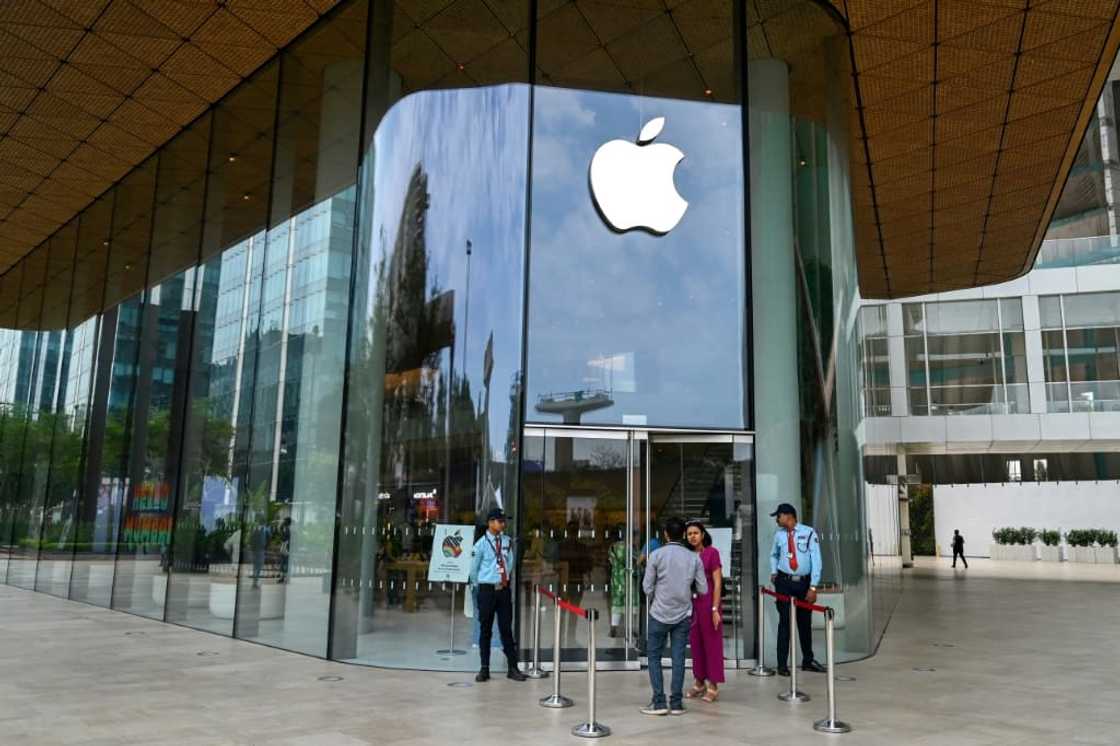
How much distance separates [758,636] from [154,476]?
950 cm

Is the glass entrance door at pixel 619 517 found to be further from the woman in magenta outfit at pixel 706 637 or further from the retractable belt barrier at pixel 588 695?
the woman in magenta outfit at pixel 706 637

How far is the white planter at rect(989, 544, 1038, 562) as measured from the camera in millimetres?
39562

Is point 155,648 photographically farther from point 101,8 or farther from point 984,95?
point 984,95

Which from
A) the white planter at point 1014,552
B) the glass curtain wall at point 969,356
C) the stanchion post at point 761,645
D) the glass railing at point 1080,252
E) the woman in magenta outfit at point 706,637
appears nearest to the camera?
the woman in magenta outfit at point 706,637

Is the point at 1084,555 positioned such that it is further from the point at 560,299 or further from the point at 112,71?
the point at 112,71

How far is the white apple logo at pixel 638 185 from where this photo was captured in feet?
32.1

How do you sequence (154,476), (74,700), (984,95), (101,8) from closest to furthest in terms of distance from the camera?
(74,700), (101,8), (984,95), (154,476)

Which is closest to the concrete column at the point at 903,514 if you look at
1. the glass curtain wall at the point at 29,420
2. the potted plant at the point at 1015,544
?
the potted plant at the point at 1015,544

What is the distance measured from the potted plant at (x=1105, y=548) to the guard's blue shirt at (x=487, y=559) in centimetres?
3811

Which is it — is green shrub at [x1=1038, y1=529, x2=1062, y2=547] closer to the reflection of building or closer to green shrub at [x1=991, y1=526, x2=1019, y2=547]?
green shrub at [x1=991, y1=526, x2=1019, y2=547]

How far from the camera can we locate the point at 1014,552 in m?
40.1

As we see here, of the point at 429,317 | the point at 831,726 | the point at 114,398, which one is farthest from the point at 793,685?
the point at 114,398

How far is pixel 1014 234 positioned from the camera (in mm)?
16297

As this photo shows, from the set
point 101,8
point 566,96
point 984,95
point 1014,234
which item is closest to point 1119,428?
point 1014,234
